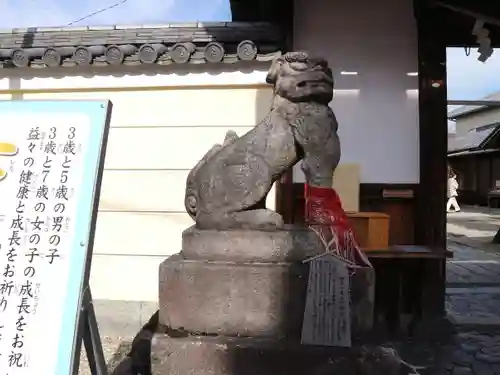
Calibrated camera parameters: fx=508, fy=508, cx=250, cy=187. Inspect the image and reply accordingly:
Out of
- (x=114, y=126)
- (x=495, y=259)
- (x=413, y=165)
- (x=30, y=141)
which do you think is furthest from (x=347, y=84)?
(x=495, y=259)

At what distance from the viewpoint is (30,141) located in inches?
92.7

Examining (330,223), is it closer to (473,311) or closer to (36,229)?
(36,229)

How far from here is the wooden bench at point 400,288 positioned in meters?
5.85

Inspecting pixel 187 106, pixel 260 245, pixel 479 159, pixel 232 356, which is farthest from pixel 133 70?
pixel 479 159

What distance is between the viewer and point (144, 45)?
222 inches

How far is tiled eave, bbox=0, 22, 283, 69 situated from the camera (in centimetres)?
560

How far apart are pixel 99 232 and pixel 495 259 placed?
28.6 feet

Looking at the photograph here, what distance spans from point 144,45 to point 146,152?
3.98 ft

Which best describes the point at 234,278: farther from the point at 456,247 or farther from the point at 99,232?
the point at 456,247

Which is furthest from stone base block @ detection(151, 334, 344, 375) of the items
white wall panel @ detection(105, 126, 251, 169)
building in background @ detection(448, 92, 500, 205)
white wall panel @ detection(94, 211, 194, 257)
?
building in background @ detection(448, 92, 500, 205)

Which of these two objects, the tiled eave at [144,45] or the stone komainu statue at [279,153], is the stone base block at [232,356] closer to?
the stone komainu statue at [279,153]

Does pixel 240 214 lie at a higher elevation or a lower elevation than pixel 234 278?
higher

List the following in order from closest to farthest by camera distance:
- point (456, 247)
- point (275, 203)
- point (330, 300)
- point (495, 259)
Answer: point (330, 300) < point (275, 203) < point (495, 259) < point (456, 247)

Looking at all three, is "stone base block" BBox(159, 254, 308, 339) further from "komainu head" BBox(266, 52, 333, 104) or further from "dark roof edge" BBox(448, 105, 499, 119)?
"dark roof edge" BBox(448, 105, 499, 119)
